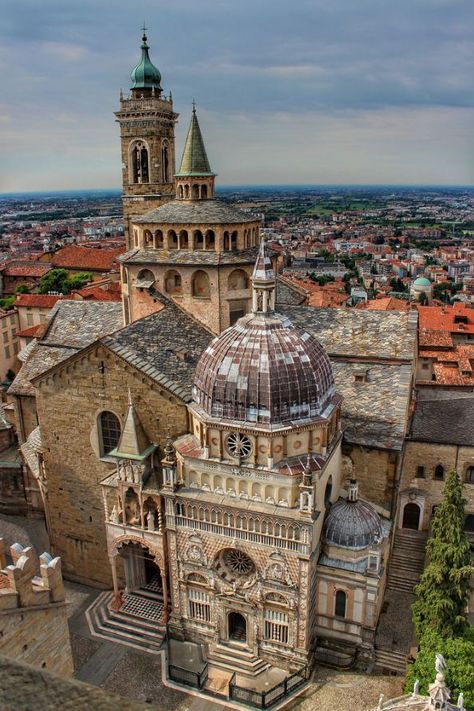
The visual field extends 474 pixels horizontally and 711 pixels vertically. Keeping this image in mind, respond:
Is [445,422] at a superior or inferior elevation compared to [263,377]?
inferior

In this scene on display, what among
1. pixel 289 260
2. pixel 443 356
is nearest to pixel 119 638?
pixel 443 356

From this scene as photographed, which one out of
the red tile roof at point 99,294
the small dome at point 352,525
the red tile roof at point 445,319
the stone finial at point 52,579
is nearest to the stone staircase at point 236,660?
the small dome at point 352,525

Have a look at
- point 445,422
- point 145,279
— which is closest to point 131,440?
point 145,279

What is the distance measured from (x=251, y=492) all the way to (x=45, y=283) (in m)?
87.5

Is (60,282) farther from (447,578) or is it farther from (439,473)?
(447,578)

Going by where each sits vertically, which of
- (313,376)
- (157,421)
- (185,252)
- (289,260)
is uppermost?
(185,252)

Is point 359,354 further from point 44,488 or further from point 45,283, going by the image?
point 45,283

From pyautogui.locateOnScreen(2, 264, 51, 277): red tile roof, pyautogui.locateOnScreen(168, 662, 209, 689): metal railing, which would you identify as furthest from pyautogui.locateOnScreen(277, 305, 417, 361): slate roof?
pyautogui.locateOnScreen(2, 264, 51, 277): red tile roof

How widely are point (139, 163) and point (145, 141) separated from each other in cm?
197

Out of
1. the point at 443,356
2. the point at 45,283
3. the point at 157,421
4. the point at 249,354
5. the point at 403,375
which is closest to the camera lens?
the point at 249,354

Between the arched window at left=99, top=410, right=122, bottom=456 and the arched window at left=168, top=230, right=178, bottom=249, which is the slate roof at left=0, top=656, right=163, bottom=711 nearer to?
the arched window at left=99, top=410, right=122, bottom=456

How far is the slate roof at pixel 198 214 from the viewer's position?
3459cm

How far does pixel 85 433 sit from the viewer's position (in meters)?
31.1

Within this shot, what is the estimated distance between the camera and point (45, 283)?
104062 mm
